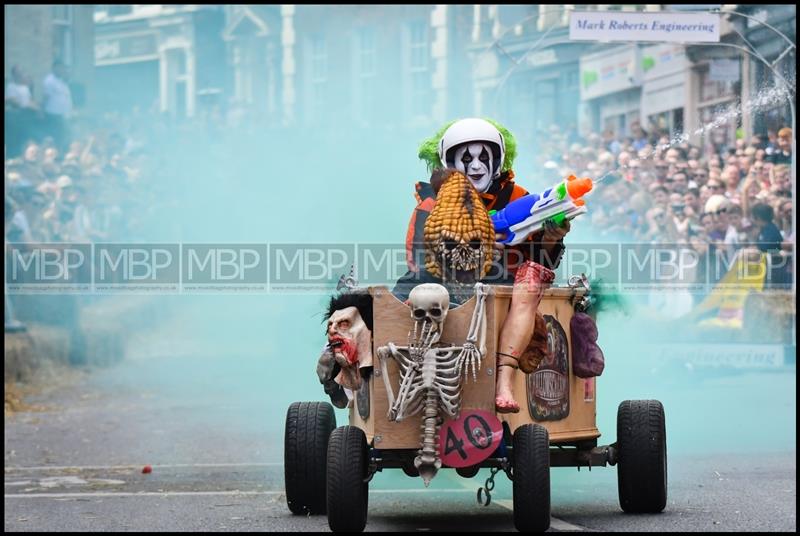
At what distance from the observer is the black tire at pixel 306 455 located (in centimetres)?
916

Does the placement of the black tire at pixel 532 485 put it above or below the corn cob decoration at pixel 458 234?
A: below

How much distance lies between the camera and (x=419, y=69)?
2805 centimetres

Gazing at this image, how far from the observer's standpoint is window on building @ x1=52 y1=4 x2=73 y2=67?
2912 cm

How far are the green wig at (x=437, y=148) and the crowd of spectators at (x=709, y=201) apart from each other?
717 cm

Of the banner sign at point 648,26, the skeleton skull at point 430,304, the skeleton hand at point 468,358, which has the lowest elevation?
the skeleton hand at point 468,358

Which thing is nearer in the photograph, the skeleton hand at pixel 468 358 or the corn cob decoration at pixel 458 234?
the skeleton hand at pixel 468 358

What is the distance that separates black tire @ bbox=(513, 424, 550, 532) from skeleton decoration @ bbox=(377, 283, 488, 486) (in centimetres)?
39

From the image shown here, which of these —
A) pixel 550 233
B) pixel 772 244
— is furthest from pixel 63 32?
pixel 550 233

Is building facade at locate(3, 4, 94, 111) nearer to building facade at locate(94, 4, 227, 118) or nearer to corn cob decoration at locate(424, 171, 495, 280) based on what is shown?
building facade at locate(94, 4, 227, 118)

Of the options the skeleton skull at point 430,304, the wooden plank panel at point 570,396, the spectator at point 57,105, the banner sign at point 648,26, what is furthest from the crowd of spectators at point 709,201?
the skeleton skull at point 430,304

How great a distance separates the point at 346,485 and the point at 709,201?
10.1 metres

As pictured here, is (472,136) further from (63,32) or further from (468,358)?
(63,32)

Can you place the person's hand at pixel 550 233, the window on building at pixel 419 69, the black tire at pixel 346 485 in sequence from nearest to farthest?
the black tire at pixel 346 485 → the person's hand at pixel 550 233 → the window on building at pixel 419 69

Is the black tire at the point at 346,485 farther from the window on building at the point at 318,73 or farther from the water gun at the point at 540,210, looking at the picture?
the window on building at the point at 318,73
